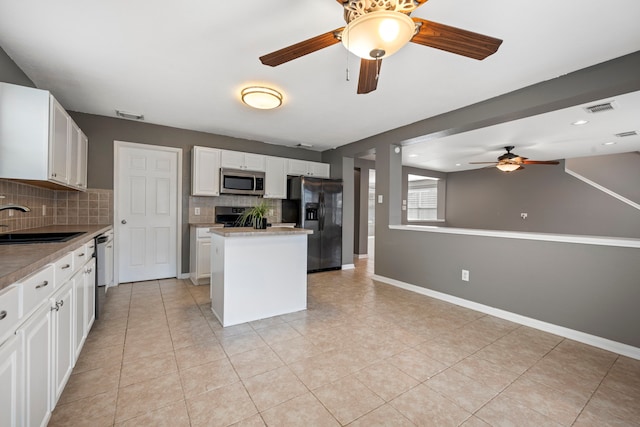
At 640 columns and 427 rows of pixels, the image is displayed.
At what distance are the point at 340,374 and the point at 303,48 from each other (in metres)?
2.13

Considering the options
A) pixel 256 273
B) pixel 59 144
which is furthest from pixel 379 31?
pixel 59 144

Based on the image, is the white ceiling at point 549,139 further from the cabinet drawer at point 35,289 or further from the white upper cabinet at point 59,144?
the cabinet drawer at point 35,289

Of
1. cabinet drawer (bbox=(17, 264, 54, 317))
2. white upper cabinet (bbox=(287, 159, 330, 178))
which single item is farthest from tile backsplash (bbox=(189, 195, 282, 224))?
cabinet drawer (bbox=(17, 264, 54, 317))

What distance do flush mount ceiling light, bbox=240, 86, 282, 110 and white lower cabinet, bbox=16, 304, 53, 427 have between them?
230 centimetres

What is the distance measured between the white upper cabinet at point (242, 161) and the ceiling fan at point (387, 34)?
287cm

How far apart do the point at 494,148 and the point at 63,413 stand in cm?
669

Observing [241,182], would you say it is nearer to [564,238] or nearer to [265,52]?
[265,52]

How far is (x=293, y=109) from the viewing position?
135 inches

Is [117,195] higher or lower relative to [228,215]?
higher

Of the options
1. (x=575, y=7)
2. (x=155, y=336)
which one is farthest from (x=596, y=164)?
(x=155, y=336)

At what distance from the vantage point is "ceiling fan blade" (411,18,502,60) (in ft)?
4.88

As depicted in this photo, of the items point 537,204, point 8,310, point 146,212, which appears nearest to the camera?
point 8,310

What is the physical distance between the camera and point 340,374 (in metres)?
1.86

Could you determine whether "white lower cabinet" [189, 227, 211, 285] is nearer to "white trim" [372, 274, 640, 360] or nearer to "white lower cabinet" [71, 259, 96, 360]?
"white lower cabinet" [71, 259, 96, 360]
